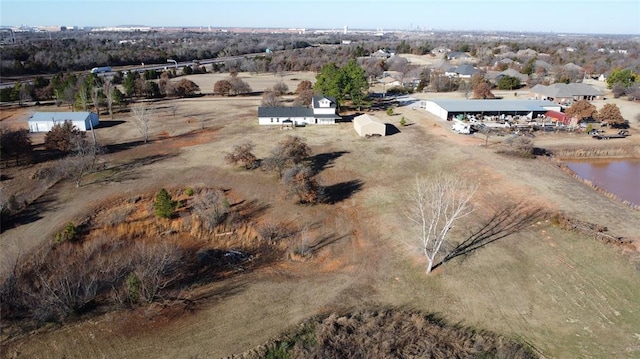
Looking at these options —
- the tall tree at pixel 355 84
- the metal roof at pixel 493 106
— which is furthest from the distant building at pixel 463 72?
the tall tree at pixel 355 84

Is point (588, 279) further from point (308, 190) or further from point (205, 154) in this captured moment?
point (205, 154)

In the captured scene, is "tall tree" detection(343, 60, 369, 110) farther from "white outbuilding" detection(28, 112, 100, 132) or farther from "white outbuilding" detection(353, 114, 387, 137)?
"white outbuilding" detection(28, 112, 100, 132)

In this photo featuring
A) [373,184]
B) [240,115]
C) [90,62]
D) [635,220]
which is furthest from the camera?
[90,62]

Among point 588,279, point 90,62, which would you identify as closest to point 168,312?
point 588,279

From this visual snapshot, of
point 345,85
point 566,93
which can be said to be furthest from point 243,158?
point 566,93

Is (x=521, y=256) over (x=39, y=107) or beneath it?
beneath

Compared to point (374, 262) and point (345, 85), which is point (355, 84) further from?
point (374, 262)

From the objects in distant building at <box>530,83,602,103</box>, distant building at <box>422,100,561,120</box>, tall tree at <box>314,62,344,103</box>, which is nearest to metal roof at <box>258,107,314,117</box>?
tall tree at <box>314,62,344,103</box>
